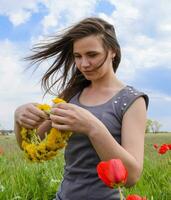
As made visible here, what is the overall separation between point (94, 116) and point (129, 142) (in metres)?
0.21

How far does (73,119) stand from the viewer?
1.95 meters

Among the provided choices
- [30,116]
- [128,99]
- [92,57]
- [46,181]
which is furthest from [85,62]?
[46,181]

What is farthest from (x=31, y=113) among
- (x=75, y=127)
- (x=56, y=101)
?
(x=75, y=127)

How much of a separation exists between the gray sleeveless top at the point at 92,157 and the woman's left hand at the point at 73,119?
0.32 m

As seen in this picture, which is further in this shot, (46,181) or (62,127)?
(46,181)

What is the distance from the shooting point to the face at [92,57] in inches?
91.0

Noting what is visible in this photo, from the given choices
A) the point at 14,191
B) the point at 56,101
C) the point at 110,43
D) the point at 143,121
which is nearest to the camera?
the point at 56,101

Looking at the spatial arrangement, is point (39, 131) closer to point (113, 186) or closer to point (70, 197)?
point (70, 197)

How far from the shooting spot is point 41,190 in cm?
444

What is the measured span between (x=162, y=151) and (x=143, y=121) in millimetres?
2653

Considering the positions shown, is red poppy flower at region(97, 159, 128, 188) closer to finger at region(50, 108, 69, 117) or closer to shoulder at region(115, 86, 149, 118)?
finger at region(50, 108, 69, 117)

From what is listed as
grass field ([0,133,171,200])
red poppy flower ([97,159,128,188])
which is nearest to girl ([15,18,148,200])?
red poppy flower ([97,159,128,188])

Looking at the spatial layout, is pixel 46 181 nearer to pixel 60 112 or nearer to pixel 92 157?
pixel 92 157

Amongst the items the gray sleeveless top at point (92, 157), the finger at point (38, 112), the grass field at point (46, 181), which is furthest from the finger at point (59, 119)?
the grass field at point (46, 181)
